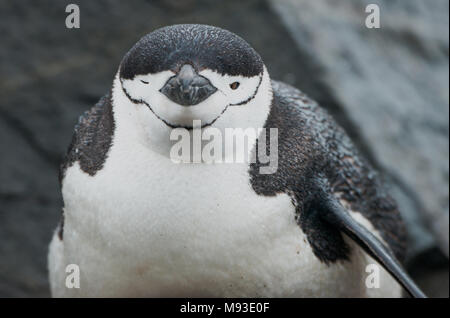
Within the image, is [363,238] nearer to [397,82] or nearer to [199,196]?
[199,196]

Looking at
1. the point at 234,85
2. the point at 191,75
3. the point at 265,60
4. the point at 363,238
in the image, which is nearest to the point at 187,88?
the point at 191,75

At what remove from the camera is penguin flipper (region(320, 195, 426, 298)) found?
223 cm

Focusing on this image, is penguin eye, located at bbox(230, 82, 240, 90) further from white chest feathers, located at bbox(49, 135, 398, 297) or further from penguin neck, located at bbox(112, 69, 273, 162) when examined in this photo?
white chest feathers, located at bbox(49, 135, 398, 297)

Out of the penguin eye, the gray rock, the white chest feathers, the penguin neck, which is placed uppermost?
the gray rock

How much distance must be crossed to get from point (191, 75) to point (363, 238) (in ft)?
2.33

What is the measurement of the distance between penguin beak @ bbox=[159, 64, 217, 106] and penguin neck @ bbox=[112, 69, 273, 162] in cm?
9

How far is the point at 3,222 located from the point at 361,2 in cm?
183

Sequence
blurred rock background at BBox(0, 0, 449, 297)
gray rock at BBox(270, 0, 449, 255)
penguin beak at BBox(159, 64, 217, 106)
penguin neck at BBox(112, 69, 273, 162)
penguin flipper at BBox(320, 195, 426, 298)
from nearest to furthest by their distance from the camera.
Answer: penguin beak at BBox(159, 64, 217, 106) → penguin neck at BBox(112, 69, 273, 162) → penguin flipper at BBox(320, 195, 426, 298) → gray rock at BBox(270, 0, 449, 255) → blurred rock background at BBox(0, 0, 449, 297)

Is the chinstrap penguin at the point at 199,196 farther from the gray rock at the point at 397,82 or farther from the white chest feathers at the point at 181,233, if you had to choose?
the gray rock at the point at 397,82

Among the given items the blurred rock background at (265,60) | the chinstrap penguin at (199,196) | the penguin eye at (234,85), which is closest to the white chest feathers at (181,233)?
the chinstrap penguin at (199,196)

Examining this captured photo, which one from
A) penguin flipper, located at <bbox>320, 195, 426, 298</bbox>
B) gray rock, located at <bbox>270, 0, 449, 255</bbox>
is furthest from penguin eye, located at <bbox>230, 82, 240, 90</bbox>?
gray rock, located at <bbox>270, 0, 449, 255</bbox>

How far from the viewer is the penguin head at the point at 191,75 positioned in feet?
6.34

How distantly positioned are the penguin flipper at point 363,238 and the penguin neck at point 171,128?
1.08ft

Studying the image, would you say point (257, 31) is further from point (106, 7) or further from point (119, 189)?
point (119, 189)
